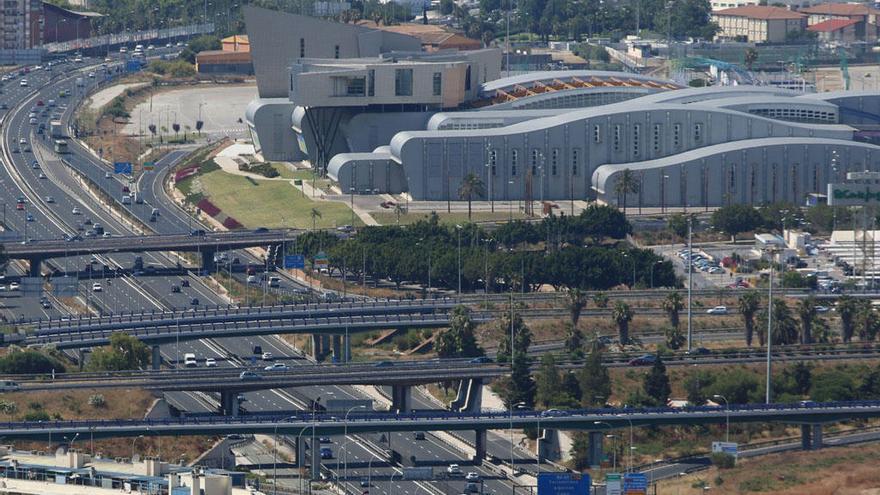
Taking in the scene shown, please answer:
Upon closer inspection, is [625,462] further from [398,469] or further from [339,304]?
[339,304]

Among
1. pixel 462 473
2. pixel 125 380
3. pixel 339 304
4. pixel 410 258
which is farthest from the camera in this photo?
pixel 410 258

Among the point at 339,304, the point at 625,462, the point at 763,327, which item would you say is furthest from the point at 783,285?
the point at 625,462

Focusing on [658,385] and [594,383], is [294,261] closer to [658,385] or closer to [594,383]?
[594,383]

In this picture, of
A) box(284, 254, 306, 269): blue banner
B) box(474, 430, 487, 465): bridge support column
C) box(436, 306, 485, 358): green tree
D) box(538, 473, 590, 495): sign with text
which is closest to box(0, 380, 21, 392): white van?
box(474, 430, 487, 465): bridge support column

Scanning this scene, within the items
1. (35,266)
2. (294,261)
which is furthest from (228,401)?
(35,266)

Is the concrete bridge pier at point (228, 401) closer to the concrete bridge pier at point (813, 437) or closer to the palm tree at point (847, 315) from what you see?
the concrete bridge pier at point (813, 437)
